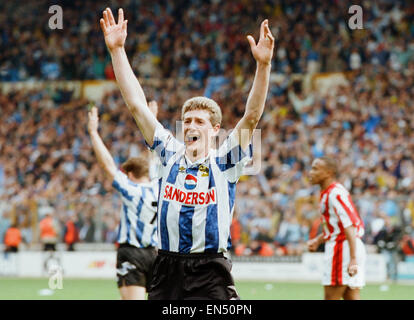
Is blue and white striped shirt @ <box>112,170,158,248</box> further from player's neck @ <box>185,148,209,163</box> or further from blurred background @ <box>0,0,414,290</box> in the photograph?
blurred background @ <box>0,0,414,290</box>

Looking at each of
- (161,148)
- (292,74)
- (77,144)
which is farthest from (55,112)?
(161,148)

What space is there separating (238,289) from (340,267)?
7.15m

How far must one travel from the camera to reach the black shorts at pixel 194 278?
185 inches

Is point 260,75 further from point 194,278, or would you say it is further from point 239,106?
point 239,106

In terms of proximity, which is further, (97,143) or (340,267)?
(340,267)

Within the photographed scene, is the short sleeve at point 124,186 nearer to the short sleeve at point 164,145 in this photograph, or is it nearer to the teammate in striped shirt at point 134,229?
the teammate in striped shirt at point 134,229

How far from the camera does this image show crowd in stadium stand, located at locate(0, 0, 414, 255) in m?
18.5

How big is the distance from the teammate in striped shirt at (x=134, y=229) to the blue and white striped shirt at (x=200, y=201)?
3.24 metres

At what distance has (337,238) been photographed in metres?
8.52

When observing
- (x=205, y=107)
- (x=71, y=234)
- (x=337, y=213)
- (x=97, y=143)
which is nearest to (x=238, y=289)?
(x=71, y=234)

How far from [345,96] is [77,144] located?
8.26 m

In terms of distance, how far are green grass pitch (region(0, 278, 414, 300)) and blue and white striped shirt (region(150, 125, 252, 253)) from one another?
8.63m

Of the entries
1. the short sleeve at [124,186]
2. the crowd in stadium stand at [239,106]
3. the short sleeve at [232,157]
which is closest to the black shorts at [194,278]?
the short sleeve at [232,157]

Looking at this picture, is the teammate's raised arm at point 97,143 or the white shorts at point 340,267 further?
the white shorts at point 340,267
